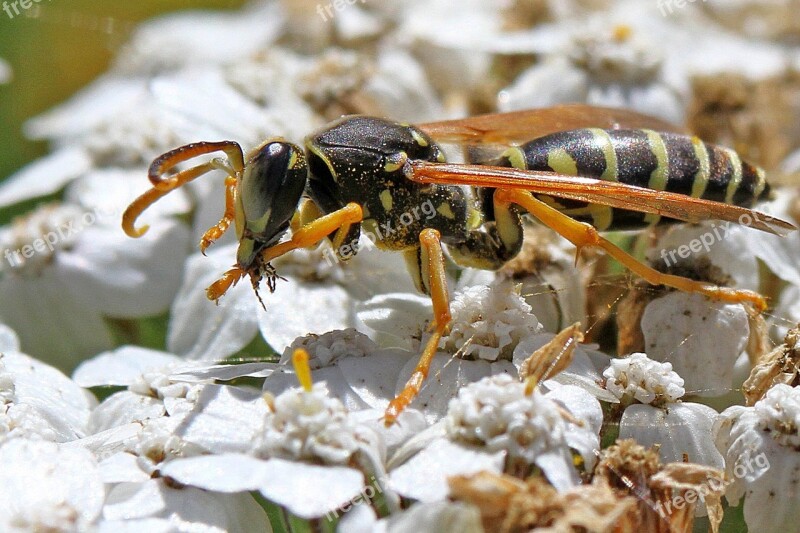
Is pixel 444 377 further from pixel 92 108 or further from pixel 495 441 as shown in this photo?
pixel 92 108

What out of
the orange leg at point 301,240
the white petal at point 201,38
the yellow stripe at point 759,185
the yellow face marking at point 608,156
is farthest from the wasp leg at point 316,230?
the white petal at point 201,38

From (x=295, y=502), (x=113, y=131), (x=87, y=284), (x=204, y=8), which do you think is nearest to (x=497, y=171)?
(x=295, y=502)

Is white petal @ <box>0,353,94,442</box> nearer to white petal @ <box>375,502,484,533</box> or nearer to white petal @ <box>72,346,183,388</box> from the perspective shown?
white petal @ <box>72,346,183,388</box>

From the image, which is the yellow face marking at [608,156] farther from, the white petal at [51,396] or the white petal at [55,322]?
the white petal at [55,322]

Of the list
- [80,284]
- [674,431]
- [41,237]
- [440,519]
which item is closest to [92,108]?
[41,237]

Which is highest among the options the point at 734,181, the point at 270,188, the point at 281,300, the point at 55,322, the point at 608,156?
the point at 270,188

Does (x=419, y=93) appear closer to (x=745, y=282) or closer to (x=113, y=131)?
(x=113, y=131)
